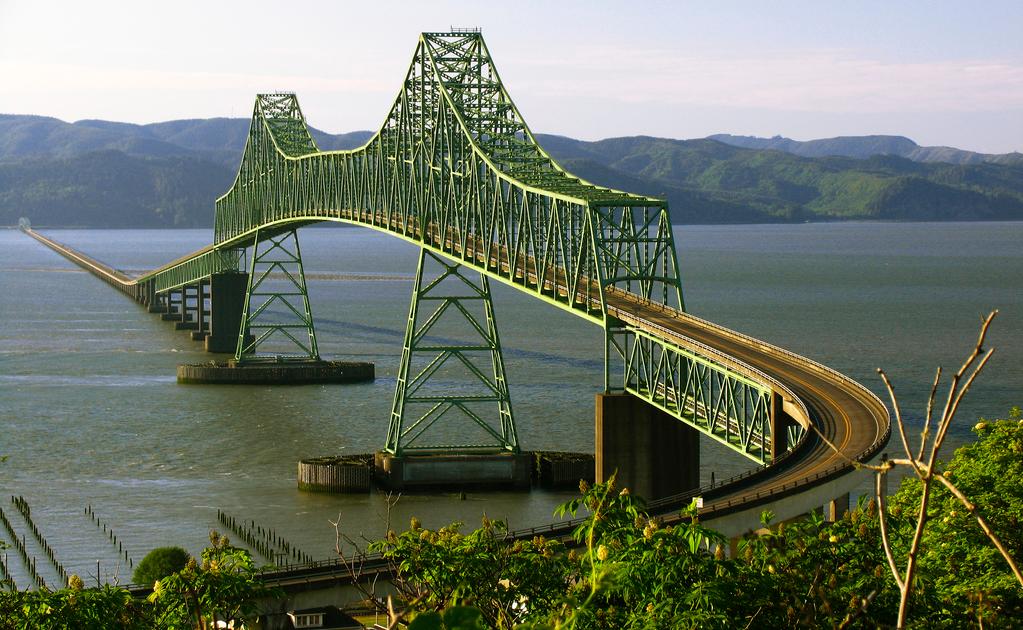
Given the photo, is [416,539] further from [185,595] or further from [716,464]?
[716,464]

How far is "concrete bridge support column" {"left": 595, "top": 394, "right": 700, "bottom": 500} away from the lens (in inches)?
1986

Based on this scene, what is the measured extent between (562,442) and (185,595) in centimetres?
4604

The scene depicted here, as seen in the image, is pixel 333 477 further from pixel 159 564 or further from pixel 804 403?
pixel 804 403

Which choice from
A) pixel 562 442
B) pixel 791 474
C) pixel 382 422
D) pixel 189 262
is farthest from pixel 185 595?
pixel 189 262

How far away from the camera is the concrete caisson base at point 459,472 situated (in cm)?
5919

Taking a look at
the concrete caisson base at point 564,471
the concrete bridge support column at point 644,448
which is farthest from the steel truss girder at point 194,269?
the concrete bridge support column at point 644,448

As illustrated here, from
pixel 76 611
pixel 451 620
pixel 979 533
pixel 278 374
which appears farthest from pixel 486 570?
pixel 278 374

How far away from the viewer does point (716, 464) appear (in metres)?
60.4

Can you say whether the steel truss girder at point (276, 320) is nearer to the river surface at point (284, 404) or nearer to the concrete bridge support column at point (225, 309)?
the concrete bridge support column at point (225, 309)

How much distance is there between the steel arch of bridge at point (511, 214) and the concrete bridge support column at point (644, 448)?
3.13ft

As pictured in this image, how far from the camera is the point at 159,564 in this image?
42531 mm

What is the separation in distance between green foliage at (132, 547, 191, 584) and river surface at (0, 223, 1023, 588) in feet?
5.34

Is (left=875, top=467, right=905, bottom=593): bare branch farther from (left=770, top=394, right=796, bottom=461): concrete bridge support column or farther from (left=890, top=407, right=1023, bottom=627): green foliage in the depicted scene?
(left=770, top=394, right=796, bottom=461): concrete bridge support column

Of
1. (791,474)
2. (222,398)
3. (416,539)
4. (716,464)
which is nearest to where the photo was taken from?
(416,539)
